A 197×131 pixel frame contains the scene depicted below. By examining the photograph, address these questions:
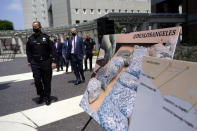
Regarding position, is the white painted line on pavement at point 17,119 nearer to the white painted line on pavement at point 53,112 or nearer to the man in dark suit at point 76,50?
the white painted line on pavement at point 53,112

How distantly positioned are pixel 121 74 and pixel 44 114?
2.68m

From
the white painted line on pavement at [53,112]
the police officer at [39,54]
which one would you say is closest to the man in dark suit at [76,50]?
Result: the police officer at [39,54]

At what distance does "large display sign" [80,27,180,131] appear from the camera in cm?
181

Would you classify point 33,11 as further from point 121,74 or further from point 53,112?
point 121,74

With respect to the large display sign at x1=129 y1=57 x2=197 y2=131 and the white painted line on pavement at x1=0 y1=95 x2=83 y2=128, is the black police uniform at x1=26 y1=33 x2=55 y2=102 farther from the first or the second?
the large display sign at x1=129 y1=57 x2=197 y2=131

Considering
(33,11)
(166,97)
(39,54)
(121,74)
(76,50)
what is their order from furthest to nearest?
(33,11)
(76,50)
(39,54)
(121,74)
(166,97)

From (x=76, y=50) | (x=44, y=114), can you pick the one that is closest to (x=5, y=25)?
(x=76, y=50)

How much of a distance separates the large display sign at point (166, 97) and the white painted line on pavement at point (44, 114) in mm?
2518

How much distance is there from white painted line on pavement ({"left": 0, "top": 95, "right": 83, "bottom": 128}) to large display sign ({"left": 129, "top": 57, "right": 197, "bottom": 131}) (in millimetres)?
2518

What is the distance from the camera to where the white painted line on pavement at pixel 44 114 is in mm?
3705

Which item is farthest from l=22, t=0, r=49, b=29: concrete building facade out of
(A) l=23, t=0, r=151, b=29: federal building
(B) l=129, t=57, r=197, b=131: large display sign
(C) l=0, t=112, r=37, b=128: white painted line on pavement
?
(B) l=129, t=57, r=197, b=131: large display sign

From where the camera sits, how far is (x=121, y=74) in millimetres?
2137

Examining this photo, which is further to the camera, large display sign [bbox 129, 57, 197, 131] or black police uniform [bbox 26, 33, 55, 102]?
black police uniform [bbox 26, 33, 55, 102]

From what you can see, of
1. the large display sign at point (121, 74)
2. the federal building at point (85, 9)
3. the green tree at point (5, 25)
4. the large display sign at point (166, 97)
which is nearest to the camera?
the large display sign at point (166, 97)
